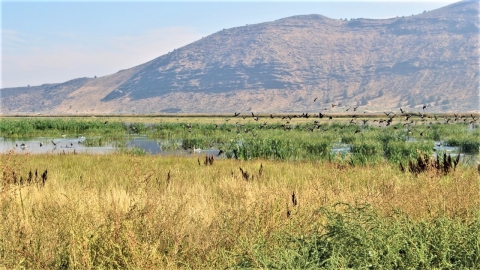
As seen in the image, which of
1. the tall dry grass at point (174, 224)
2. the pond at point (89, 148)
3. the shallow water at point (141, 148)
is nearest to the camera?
the tall dry grass at point (174, 224)

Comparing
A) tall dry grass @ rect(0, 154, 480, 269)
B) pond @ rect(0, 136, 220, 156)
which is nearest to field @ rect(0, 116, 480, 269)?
tall dry grass @ rect(0, 154, 480, 269)

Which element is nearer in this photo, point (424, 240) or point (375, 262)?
point (375, 262)

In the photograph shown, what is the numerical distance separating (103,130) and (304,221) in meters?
39.3

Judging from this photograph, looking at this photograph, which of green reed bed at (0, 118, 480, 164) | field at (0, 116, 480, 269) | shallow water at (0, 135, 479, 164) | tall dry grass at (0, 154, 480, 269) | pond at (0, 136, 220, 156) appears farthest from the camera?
pond at (0, 136, 220, 156)

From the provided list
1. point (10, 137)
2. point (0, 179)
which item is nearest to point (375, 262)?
point (0, 179)

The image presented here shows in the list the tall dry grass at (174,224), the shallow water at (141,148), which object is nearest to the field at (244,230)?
the tall dry grass at (174,224)

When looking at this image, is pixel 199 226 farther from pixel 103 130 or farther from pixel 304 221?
pixel 103 130

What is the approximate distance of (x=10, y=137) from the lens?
126 feet

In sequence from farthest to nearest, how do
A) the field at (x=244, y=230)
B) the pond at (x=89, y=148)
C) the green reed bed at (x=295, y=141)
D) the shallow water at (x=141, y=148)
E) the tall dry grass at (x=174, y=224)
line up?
the pond at (x=89, y=148)
the shallow water at (x=141, y=148)
the green reed bed at (x=295, y=141)
the tall dry grass at (x=174, y=224)
the field at (x=244, y=230)

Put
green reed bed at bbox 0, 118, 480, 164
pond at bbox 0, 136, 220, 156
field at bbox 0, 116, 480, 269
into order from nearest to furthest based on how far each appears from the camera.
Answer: field at bbox 0, 116, 480, 269 → green reed bed at bbox 0, 118, 480, 164 → pond at bbox 0, 136, 220, 156

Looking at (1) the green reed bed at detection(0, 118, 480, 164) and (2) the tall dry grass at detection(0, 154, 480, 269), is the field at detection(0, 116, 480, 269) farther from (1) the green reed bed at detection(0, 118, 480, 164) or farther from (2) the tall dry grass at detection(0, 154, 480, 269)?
(1) the green reed bed at detection(0, 118, 480, 164)

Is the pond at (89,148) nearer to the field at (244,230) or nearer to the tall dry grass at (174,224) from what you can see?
the tall dry grass at (174,224)

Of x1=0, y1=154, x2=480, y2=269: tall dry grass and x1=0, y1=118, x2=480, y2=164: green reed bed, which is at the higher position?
x1=0, y1=154, x2=480, y2=269: tall dry grass

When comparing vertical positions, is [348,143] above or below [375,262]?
below
